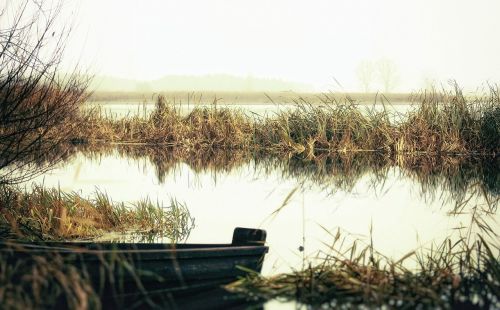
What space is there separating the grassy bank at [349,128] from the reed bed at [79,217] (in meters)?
10.5

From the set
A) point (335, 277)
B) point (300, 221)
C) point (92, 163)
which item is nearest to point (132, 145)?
point (92, 163)

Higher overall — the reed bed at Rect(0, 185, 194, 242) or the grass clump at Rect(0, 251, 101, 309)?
the grass clump at Rect(0, 251, 101, 309)

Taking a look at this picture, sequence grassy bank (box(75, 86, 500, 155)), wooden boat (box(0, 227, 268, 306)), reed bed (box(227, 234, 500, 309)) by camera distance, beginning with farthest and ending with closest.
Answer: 1. grassy bank (box(75, 86, 500, 155))
2. wooden boat (box(0, 227, 268, 306))
3. reed bed (box(227, 234, 500, 309))

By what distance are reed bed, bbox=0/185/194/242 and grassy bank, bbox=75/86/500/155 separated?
10.5 m

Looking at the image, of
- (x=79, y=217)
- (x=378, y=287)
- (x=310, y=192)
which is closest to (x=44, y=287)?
(x=378, y=287)

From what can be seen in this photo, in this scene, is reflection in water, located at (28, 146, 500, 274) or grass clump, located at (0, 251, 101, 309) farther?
reflection in water, located at (28, 146, 500, 274)

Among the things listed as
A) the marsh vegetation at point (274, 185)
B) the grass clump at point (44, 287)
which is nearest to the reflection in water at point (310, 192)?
the marsh vegetation at point (274, 185)

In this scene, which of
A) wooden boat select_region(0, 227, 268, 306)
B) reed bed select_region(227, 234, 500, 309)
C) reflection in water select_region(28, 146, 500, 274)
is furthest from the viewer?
reflection in water select_region(28, 146, 500, 274)

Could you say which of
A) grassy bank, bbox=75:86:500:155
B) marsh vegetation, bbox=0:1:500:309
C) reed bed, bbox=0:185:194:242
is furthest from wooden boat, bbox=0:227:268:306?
grassy bank, bbox=75:86:500:155

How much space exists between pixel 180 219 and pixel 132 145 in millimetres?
15178

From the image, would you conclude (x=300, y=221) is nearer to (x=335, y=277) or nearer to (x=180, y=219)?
(x=180, y=219)

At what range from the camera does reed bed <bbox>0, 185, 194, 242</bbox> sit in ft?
26.1

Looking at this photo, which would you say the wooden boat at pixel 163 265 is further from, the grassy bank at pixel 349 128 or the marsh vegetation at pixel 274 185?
the grassy bank at pixel 349 128

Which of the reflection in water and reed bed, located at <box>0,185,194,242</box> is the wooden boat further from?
reed bed, located at <box>0,185,194,242</box>
